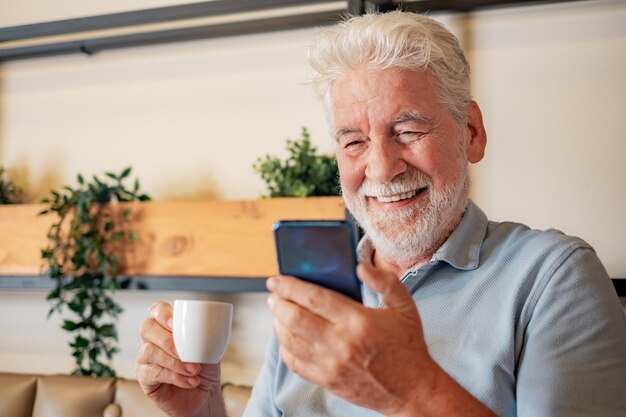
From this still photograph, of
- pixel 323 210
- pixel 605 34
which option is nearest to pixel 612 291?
pixel 323 210

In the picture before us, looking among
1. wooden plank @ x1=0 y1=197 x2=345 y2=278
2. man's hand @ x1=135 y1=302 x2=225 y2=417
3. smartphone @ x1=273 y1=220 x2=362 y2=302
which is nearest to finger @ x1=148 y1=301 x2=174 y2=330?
man's hand @ x1=135 y1=302 x2=225 y2=417

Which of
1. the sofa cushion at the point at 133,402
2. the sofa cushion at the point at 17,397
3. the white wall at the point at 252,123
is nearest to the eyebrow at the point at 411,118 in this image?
the white wall at the point at 252,123

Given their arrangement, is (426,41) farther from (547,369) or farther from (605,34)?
(605,34)

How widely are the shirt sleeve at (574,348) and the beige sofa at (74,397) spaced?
877mm

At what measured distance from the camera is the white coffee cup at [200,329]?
907mm

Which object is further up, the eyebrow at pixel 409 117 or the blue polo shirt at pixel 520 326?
the eyebrow at pixel 409 117

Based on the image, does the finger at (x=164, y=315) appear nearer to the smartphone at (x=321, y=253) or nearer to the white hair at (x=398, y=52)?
the smartphone at (x=321, y=253)

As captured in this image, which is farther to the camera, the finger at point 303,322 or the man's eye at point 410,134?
the man's eye at point 410,134

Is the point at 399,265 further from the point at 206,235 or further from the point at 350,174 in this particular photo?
the point at 206,235

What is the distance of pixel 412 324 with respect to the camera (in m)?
0.67

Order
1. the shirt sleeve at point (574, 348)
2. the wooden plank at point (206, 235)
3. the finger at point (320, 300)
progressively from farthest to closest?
the wooden plank at point (206, 235), the shirt sleeve at point (574, 348), the finger at point (320, 300)

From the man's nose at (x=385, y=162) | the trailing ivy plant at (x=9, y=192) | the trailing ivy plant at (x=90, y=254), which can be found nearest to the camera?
the man's nose at (x=385, y=162)

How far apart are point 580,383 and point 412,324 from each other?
31cm

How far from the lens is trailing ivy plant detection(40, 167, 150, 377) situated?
1.98 meters
